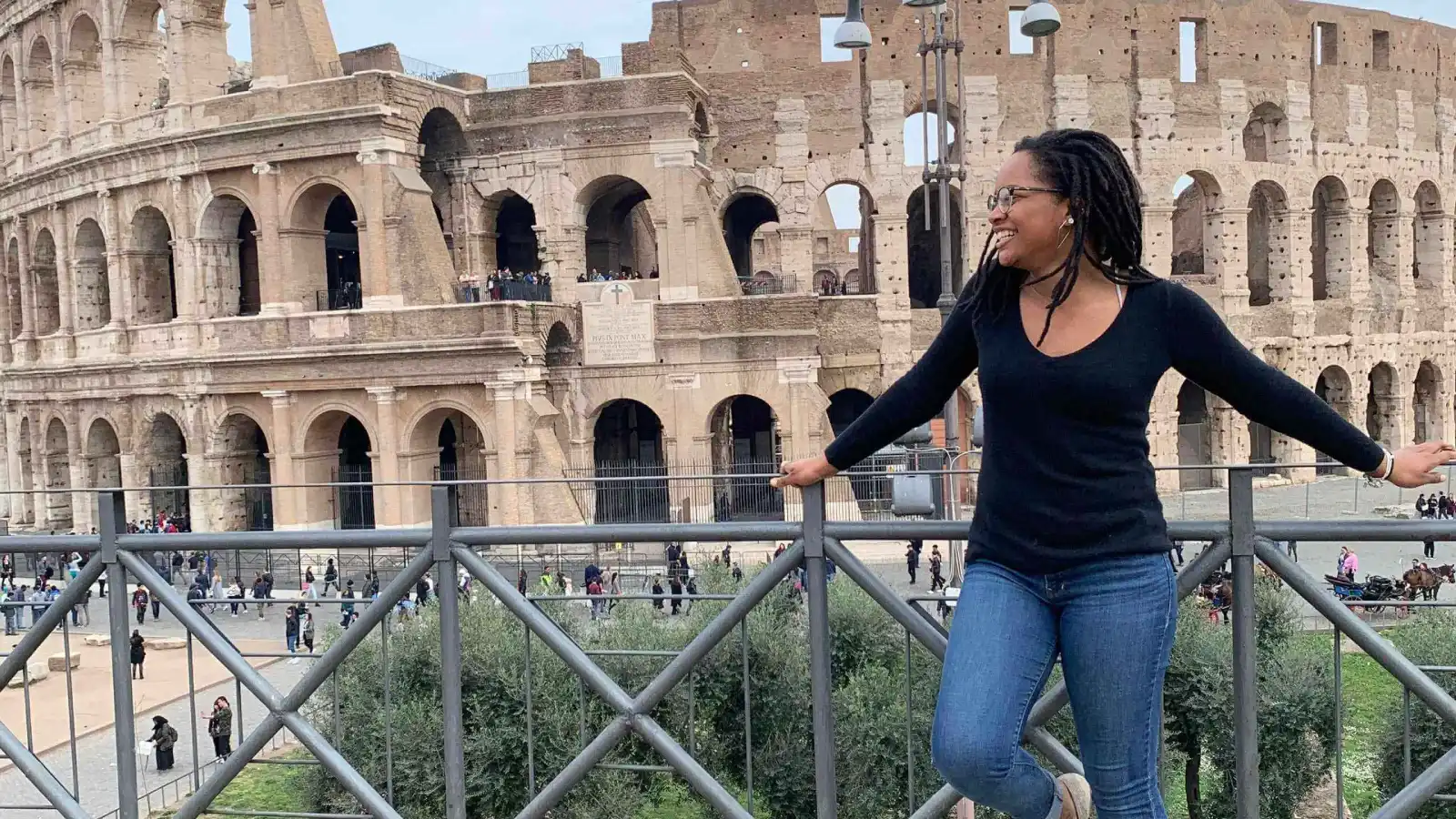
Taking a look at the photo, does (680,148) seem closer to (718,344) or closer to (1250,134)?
(718,344)

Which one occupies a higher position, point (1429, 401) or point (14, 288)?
point (14, 288)

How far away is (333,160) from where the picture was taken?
2417 centimetres

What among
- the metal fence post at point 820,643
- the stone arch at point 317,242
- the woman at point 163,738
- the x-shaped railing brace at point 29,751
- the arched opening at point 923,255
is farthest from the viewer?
the arched opening at point 923,255

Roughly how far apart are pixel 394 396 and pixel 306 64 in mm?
7163

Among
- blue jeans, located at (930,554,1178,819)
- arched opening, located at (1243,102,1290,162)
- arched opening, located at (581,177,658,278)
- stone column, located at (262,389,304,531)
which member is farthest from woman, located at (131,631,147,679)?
arched opening, located at (1243,102,1290,162)

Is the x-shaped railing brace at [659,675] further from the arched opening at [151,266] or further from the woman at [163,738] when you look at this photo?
the arched opening at [151,266]

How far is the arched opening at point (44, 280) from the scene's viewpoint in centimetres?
3064

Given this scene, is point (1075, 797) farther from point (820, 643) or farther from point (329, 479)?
point (329, 479)

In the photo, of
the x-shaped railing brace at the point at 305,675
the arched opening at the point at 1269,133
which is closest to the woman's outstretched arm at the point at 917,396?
the x-shaped railing brace at the point at 305,675

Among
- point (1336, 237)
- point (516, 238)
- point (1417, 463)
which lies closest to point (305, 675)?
point (1417, 463)

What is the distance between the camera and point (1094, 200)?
9.21ft

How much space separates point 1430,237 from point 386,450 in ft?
95.8

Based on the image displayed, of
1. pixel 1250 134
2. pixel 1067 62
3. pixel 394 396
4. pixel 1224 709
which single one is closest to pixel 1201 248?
pixel 1250 134

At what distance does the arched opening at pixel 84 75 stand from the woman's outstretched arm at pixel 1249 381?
30.8 metres
